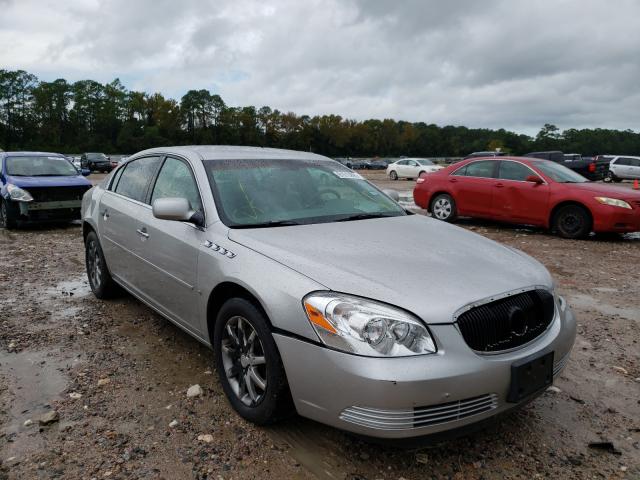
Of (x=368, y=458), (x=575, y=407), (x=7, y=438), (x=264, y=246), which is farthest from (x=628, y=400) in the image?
(x=7, y=438)

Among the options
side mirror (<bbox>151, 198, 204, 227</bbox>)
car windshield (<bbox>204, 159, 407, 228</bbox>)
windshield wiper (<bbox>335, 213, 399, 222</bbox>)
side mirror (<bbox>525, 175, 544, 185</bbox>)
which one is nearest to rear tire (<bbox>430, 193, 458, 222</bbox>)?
side mirror (<bbox>525, 175, 544, 185</bbox>)

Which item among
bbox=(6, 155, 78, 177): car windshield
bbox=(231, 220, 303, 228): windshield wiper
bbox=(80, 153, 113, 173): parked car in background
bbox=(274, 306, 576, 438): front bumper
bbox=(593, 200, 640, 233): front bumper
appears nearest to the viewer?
bbox=(274, 306, 576, 438): front bumper

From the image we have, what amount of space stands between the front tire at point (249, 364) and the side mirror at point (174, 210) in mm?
657

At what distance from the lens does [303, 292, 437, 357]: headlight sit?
2131 millimetres

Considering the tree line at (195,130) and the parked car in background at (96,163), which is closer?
the parked car in background at (96,163)

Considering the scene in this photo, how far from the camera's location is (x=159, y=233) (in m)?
3.54

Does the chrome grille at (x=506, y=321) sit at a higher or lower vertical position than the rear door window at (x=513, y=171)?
lower

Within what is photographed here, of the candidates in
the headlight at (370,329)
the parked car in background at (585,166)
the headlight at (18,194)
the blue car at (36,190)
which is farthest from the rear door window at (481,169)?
the parked car in background at (585,166)

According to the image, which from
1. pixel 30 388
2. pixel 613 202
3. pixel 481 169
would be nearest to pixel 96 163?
pixel 481 169

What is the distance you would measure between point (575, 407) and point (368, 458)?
1429 mm

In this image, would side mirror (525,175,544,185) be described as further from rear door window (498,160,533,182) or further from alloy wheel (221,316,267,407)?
alloy wheel (221,316,267,407)

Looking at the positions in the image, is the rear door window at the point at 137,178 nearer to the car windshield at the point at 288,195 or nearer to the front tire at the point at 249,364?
the car windshield at the point at 288,195

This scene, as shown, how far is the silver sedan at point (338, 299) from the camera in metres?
2.13

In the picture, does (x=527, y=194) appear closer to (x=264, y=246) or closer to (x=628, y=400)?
(x=628, y=400)
